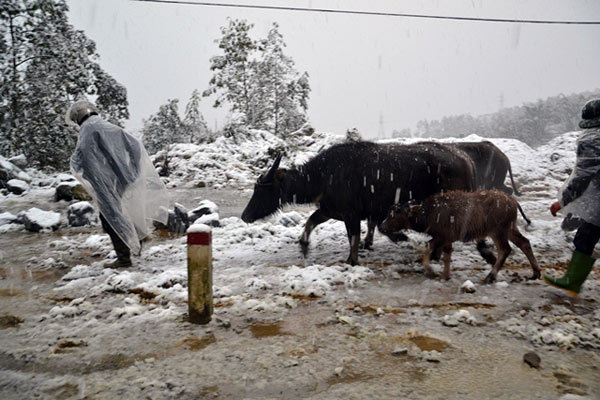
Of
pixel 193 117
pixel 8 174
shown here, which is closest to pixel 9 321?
pixel 8 174

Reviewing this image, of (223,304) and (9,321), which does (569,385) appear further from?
(9,321)

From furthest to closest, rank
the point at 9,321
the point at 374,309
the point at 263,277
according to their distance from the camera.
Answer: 1. the point at 263,277
2. the point at 374,309
3. the point at 9,321

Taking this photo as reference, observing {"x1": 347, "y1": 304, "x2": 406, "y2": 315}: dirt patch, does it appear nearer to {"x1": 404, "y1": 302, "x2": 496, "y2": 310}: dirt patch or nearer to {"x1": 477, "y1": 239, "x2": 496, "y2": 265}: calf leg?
{"x1": 404, "y1": 302, "x2": 496, "y2": 310}: dirt patch

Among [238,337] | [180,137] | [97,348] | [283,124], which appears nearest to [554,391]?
[238,337]

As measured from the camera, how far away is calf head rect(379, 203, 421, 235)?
491 cm

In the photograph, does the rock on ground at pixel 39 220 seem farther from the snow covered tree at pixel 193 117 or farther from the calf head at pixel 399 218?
Result: the snow covered tree at pixel 193 117

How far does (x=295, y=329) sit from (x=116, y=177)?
3.25 meters

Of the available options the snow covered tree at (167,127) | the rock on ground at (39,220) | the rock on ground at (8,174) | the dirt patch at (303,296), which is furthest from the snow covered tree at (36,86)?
the snow covered tree at (167,127)

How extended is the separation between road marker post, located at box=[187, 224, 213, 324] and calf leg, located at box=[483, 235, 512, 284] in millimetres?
3134

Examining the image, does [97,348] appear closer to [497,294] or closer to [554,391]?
[554,391]

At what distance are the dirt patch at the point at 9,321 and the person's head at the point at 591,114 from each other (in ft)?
19.0

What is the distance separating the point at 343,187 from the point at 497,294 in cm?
238

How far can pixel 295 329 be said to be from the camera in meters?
3.36

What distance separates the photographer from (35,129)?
59.5 feet
